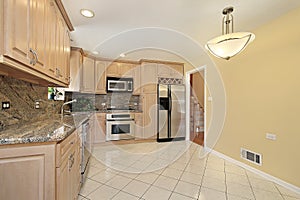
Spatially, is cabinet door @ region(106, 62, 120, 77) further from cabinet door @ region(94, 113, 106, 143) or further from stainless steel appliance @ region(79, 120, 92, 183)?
stainless steel appliance @ region(79, 120, 92, 183)

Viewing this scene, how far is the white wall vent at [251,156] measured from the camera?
2534mm

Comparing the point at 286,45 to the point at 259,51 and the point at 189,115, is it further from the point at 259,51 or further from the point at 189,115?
the point at 189,115

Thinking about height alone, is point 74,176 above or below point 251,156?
above

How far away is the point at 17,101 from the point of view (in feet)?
5.79

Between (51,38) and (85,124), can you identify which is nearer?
(51,38)

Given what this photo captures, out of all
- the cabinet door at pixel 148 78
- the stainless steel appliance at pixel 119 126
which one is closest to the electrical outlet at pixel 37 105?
the stainless steel appliance at pixel 119 126

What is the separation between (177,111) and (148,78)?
1264 mm

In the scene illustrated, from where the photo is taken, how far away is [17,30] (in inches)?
39.8

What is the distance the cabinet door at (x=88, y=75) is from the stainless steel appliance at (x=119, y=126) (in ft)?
2.79

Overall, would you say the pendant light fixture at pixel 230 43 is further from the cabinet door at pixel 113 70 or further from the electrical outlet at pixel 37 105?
the cabinet door at pixel 113 70

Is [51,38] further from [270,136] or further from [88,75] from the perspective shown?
[270,136]

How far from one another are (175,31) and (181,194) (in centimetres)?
241

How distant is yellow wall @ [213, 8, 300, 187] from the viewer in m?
2.08

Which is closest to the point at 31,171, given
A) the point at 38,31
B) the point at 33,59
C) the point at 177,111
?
the point at 33,59
